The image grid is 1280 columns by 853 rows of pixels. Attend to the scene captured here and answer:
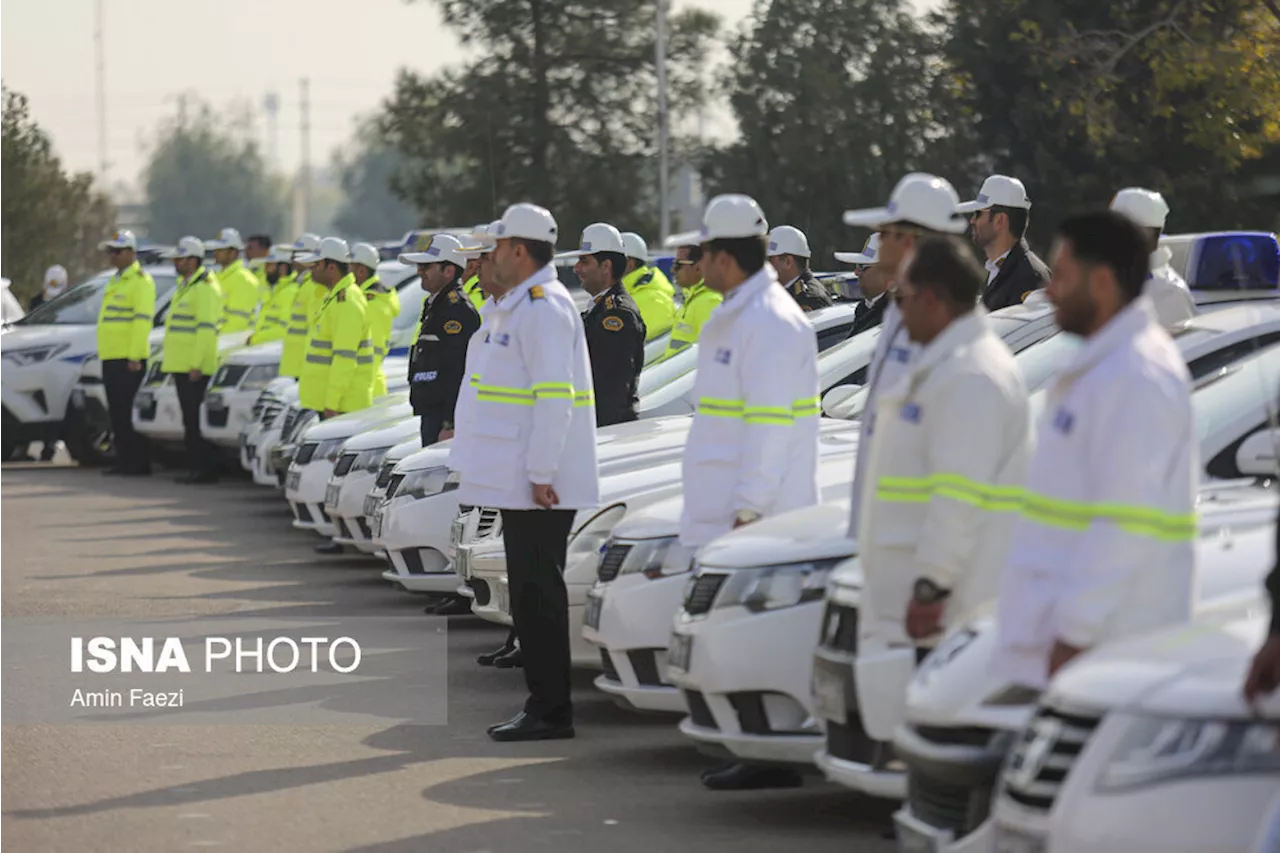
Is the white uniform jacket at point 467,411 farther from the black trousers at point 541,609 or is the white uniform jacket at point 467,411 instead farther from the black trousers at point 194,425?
the black trousers at point 194,425

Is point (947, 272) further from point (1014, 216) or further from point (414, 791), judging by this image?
point (1014, 216)

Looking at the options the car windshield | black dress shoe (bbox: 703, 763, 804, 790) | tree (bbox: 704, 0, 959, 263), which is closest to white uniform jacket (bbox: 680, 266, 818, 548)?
black dress shoe (bbox: 703, 763, 804, 790)

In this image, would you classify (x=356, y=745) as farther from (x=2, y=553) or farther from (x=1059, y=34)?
(x=1059, y=34)

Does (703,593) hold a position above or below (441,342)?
below

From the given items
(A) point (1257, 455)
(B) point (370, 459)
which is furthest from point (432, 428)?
(A) point (1257, 455)

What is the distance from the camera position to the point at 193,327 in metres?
21.5

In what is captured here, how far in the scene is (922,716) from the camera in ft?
18.7

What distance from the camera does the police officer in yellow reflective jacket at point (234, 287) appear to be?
2483cm

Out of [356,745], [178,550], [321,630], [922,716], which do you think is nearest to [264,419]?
[178,550]

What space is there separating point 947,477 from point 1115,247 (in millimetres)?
871

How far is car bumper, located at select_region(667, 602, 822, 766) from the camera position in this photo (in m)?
7.36

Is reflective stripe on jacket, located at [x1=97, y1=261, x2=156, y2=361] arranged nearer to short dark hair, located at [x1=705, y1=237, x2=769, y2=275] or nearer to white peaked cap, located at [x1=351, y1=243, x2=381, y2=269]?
white peaked cap, located at [x1=351, y1=243, x2=381, y2=269]

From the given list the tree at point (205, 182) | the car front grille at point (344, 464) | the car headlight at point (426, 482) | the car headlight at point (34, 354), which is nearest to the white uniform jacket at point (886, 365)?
the car headlight at point (426, 482)

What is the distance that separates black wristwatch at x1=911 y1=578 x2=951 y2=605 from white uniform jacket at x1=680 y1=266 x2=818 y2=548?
2066 millimetres
